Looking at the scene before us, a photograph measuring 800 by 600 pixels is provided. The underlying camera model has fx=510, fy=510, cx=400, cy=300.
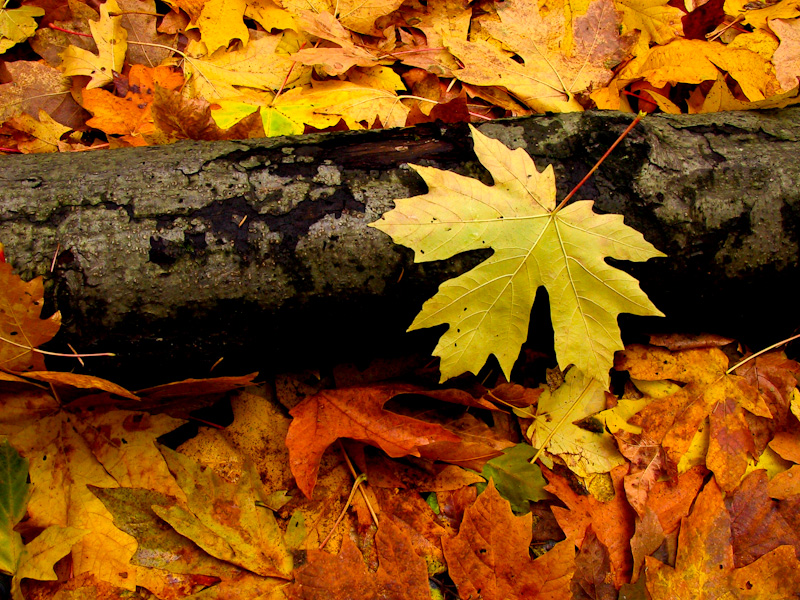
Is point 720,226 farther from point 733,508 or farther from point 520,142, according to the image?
point 733,508

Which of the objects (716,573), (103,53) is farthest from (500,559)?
(103,53)

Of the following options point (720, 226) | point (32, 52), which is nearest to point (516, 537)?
point (720, 226)

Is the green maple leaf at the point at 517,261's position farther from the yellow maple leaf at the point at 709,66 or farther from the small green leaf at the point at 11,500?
the small green leaf at the point at 11,500

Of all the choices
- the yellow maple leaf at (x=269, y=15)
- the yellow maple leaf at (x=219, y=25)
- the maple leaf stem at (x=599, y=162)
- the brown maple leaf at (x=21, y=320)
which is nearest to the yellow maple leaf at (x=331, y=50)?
the yellow maple leaf at (x=269, y=15)

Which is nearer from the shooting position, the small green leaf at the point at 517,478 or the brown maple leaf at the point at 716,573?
the brown maple leaf at the point at 716,573

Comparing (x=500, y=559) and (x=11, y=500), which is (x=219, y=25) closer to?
(x=11, y=500)

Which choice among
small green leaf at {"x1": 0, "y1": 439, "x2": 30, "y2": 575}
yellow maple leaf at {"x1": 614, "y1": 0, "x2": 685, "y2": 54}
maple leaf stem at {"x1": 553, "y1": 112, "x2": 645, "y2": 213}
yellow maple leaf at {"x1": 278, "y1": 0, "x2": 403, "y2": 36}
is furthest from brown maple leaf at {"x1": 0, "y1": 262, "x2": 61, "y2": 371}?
yellow maple leaf at {"x1": 614, "y1": 0, "x2": 685, "y2": 54}
